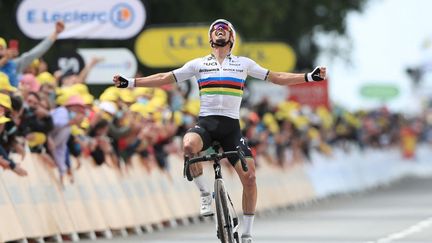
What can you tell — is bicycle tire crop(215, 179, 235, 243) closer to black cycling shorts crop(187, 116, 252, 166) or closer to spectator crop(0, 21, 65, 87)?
black cycling shorts crop(187, 116, 252, 166)

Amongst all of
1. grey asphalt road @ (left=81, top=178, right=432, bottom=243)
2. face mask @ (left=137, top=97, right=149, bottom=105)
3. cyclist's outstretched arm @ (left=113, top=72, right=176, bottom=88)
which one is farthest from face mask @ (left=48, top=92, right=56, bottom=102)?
cyclist's outstretched arm @ (left=113, top=72, right=176, bottom=88)

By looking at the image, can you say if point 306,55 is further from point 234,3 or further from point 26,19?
point 26,19

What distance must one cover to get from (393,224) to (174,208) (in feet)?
10.8

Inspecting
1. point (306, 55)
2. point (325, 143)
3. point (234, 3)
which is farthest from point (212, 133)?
point (306, 55)

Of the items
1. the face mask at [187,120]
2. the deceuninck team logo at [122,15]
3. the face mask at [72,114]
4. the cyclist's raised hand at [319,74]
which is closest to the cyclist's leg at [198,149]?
the cyclist's raised hand at [319,74]

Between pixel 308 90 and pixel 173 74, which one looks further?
pixel 308 90

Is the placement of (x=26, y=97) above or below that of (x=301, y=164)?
above

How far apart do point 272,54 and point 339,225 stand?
14143 millimetres

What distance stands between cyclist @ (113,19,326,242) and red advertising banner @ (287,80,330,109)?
24.7 metres

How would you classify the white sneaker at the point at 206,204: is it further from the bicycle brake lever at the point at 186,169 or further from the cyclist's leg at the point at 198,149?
the bicycle brake lever at the point at 186,169

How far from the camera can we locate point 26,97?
20203 mm

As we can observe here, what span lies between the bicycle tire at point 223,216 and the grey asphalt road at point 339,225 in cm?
465

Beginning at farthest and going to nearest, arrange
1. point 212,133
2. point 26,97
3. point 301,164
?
point 301,164
point 26,97
point 212,133

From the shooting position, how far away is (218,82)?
1602 cm
